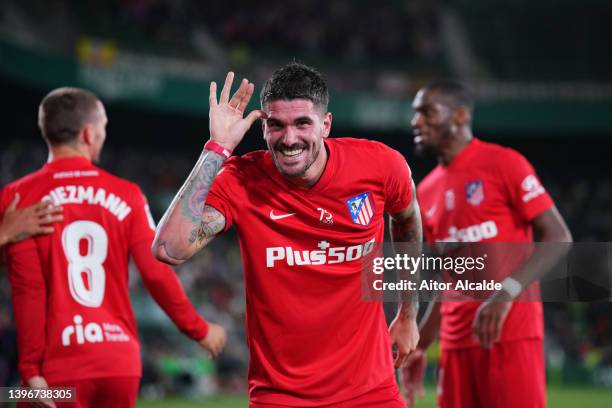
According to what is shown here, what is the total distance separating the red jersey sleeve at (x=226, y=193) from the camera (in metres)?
3.31

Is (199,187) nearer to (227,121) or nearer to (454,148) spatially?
(227,121)

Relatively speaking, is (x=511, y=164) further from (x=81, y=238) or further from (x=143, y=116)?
(x=143, y=116)

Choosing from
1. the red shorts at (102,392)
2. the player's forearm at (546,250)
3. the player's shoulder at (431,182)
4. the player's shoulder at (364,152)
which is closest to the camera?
the player's shoulder at (364,152)

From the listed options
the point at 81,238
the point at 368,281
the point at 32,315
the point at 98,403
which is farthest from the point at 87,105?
the point at 368,281

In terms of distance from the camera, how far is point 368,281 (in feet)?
11.4

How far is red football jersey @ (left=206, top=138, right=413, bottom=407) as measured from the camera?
3285 mm

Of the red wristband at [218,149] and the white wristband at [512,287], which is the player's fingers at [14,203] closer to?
the red wristband at [218,149]

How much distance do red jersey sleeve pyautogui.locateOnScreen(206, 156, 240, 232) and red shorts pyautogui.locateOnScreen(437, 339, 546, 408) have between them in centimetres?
192

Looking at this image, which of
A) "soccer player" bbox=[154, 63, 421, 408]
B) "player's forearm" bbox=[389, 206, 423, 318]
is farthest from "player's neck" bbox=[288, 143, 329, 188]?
"player's forearm" bbox=[389, 206, 423, 318]

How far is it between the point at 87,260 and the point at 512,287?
2160 mm

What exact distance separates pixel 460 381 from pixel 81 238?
7.38 ft

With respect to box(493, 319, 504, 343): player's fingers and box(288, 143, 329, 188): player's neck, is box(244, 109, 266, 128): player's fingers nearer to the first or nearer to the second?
box(288, 143, 329, 188): player's neck

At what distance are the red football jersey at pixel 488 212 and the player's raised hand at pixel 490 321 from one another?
1.18 ft
